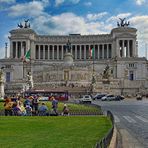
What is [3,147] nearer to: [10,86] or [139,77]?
[10,86]

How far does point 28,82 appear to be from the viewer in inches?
4616

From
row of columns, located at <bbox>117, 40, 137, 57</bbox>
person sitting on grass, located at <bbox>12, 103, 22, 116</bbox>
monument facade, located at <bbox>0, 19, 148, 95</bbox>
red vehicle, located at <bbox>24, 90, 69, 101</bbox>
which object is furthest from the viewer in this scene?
row of columns, located at <bbox>117, 40, 137, 57</bbox>

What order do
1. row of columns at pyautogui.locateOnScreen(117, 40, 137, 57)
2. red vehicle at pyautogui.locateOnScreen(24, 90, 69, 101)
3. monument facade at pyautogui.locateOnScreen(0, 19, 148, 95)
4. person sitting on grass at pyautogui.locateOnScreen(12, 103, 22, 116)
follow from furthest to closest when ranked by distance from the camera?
row of columns at pyautogui.locateOnScreen(117, 40, 137, 57)
monument facade at pyautogui.locateOnScreen(0, 19, 148, 95)
red vehicle at pyautogui.locateOnScreen(24, 90, 69, 101)
person sitting on grass at pyautogui.locateOnScreen(12, 103, 22, 116)

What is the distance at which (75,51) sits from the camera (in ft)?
560

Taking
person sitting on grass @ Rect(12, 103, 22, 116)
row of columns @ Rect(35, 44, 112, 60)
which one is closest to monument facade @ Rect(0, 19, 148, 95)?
row of columns @ Rect(35, 44, 112, 60)

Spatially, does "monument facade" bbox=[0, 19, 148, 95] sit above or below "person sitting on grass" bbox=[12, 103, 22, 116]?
above

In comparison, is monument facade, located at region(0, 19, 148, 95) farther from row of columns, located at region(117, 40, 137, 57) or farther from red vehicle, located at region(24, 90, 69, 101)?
red vehicle, located at region(24, 90, 69, 101)

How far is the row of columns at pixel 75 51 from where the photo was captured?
16785cm

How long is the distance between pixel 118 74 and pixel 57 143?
13481 centimetres

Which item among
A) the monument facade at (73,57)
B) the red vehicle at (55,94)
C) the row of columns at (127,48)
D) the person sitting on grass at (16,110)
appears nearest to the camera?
the person sitting on grass at (16,110)

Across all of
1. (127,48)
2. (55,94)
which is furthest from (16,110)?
(127,48)

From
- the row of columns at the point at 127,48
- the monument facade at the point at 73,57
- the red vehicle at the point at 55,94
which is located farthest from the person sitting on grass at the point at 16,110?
the row of columns at the point at 127,48

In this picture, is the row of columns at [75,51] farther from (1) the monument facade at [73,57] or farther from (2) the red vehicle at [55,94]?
(2) the red vehicle at [55,94]

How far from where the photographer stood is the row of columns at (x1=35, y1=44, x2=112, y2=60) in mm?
167850
